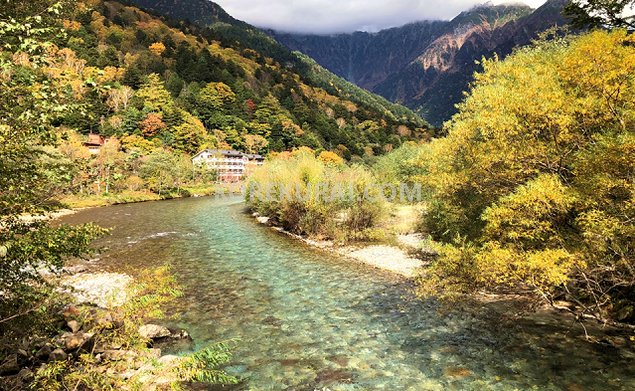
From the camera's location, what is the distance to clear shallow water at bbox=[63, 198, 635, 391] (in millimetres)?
9695

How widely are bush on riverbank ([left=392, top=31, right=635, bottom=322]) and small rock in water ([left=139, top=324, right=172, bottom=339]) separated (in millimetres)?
10602

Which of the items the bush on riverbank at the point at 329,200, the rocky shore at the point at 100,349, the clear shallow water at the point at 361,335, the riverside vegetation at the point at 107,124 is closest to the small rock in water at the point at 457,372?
the clear shallow water at the point at 361,335

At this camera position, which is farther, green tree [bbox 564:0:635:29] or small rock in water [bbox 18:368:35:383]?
green tree [bbox 564:0:635:29]

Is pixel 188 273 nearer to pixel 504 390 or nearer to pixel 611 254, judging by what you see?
A: pixel 504 390

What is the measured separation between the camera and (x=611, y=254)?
400 inches

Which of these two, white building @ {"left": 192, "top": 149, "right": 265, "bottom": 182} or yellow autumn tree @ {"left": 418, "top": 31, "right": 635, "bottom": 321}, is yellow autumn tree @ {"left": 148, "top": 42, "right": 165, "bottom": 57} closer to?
white building @ {"left": 192, "top": 149, "right": 265, "bottom": 182}

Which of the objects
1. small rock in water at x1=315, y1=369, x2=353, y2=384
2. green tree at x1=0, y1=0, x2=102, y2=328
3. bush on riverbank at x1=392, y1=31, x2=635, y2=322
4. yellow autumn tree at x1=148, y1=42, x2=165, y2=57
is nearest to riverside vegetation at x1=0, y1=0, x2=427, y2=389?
green tree at x1=0, y1=0, x2=102, y2=328

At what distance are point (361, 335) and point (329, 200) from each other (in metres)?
16.9

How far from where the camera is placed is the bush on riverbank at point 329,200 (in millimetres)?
28188

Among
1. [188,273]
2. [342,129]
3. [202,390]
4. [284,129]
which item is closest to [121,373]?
[202,390]

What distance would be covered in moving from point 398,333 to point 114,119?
99.1 m

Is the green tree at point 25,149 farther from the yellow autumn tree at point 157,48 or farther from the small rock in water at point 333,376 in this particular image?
the yellow autumn tree at point 157,48

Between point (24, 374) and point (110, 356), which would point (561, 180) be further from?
point (24, 374)

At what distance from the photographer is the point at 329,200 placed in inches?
1131
